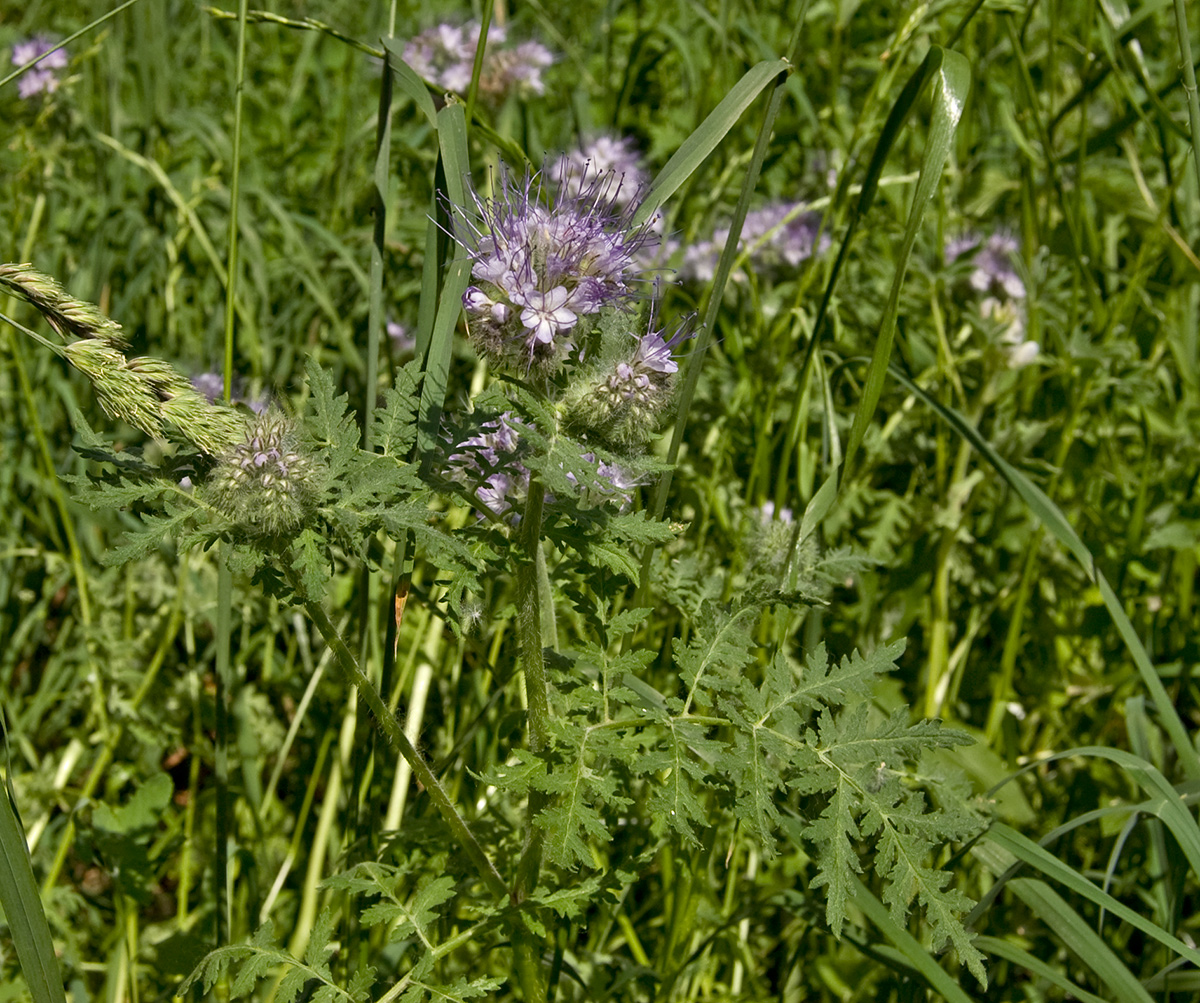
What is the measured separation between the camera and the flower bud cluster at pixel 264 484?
1256 millimetres

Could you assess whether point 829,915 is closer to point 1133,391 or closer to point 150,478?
point 150,478

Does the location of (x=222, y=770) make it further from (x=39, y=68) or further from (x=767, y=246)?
(x=39, y=68)

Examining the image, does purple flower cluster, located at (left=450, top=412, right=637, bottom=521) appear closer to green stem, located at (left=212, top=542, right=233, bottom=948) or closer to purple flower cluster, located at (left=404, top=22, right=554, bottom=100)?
green stem, located at (left=212, top=542, right=233, bottom=948)

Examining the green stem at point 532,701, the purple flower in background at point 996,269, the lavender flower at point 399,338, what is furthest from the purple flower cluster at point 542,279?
the purple flower in background at point 996,269

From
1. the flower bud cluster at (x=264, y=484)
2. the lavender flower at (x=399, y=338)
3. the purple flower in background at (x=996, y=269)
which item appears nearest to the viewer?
the flower bud cluster at (x=264, y=484)

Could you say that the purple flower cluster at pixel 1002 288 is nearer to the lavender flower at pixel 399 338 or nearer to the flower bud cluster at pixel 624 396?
the lavender flower at pixel 399 338

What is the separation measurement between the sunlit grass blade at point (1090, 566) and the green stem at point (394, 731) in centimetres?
108

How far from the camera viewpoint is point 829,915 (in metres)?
1.30

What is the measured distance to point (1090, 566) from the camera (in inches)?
78.3

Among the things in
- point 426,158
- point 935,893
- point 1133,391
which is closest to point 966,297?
point 1133,391

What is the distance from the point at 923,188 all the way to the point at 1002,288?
147 cm

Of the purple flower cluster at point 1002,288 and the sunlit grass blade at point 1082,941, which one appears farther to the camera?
the purple flower cluster at point 1002,288

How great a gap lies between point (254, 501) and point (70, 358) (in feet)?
0.80

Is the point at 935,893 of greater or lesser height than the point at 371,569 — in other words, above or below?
below
